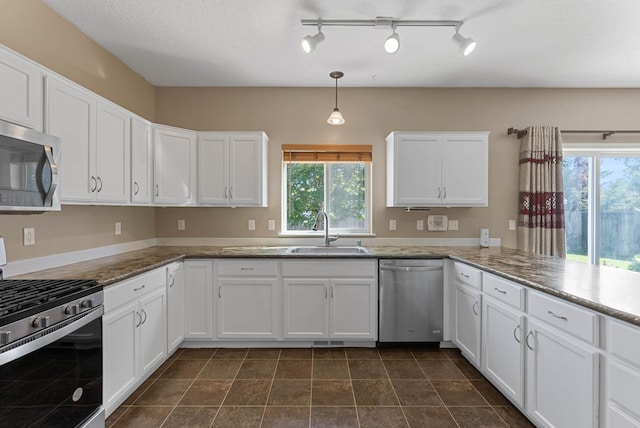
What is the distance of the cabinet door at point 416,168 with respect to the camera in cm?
315

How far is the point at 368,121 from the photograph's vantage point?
11.5 ft

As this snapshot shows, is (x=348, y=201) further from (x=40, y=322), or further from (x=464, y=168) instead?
(x=40, y=322)

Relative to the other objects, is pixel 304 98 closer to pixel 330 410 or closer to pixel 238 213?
pixel 238 213

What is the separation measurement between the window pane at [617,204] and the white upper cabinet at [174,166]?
4615mm

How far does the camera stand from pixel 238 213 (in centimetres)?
352

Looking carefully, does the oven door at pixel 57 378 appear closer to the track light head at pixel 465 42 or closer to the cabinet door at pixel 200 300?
the cabinet door at pixel 200 300

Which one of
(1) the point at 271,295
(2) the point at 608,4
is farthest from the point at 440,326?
(2) the point at 608,4

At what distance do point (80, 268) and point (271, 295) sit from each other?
1.47m

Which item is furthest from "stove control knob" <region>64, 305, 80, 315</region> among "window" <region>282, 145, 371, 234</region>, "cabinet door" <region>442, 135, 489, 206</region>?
"cabinet door" <region>442, 135, 489, 206</region>

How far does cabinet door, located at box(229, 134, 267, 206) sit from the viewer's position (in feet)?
10.4

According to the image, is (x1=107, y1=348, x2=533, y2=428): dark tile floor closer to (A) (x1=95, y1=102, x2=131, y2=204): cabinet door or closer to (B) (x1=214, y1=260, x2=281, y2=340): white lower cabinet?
(B) (x1=214, y1=260, x2=281, y2=340): white lower cabinet

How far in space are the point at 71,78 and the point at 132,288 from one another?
1702 millimetres

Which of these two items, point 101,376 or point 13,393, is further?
point 101,376

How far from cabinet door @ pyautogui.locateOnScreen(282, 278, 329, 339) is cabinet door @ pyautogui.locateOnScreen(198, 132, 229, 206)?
1.19 metres
